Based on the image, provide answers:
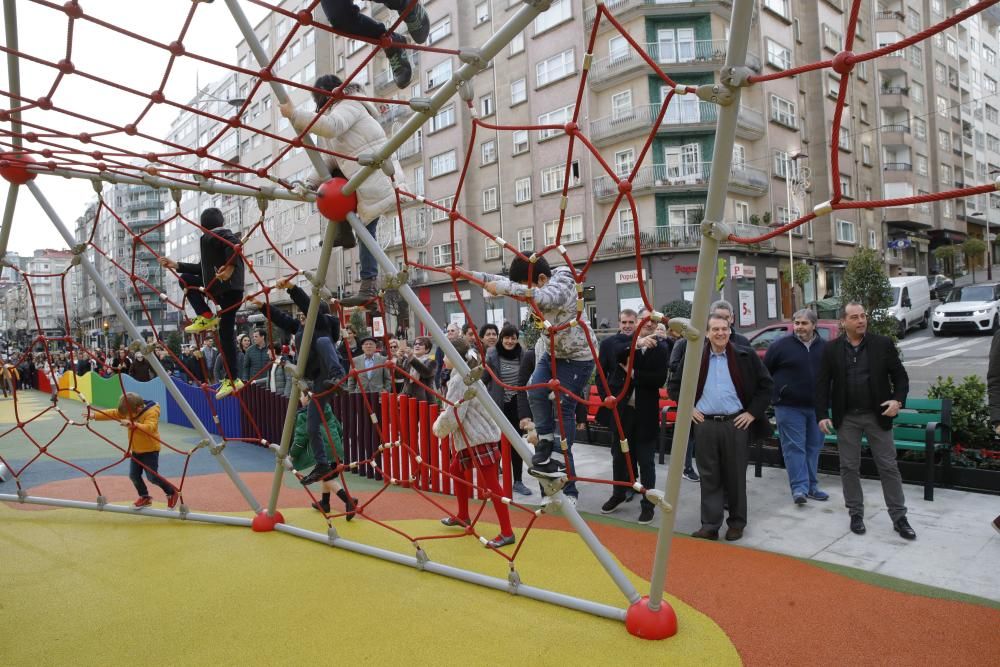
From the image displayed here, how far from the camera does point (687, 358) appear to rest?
273 cm

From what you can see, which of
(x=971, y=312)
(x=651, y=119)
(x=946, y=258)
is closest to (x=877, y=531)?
(x=971, y=312)

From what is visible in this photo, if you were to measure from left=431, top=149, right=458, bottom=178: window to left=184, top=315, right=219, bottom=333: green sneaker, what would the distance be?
22.7 metres

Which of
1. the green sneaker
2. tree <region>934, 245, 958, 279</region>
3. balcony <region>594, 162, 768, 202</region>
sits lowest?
the green sneaker

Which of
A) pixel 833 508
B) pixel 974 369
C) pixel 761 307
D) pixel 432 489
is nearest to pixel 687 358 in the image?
pixel 833 508

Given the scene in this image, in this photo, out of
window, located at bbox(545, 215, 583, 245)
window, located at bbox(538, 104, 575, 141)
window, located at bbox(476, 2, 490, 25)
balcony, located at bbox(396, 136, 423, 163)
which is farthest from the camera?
balcony, located at bbox(396, 136, 423, 163)

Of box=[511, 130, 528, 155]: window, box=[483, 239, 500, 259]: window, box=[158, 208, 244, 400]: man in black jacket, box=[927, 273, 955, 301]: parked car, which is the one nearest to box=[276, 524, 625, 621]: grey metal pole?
box=[158, 208, 244, 400]: man in black jacket

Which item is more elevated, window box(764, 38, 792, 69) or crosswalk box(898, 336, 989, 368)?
window box(764, 38, 792, 69)

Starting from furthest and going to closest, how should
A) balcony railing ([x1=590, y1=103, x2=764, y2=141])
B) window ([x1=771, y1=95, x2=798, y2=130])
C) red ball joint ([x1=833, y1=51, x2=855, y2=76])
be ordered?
window ([x1=771, y1=95, x2=798, y2=130]), balcony railing ([x1=590, y1=103, x2=764, y2=141]), red ball joint ([x1=833, y1=51, x2=855, y2=76])

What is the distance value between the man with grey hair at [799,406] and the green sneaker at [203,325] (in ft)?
13.8

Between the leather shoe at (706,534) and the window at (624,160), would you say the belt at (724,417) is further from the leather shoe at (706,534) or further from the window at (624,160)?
the window at (624,160)

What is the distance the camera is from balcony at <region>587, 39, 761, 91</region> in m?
21.5

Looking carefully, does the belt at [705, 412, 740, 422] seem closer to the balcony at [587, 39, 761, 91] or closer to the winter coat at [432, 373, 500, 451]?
the winter coat at [432, 373, 500, 451]

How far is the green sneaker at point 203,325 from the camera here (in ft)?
14.6

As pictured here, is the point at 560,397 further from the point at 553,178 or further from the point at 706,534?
the point at 553,178
